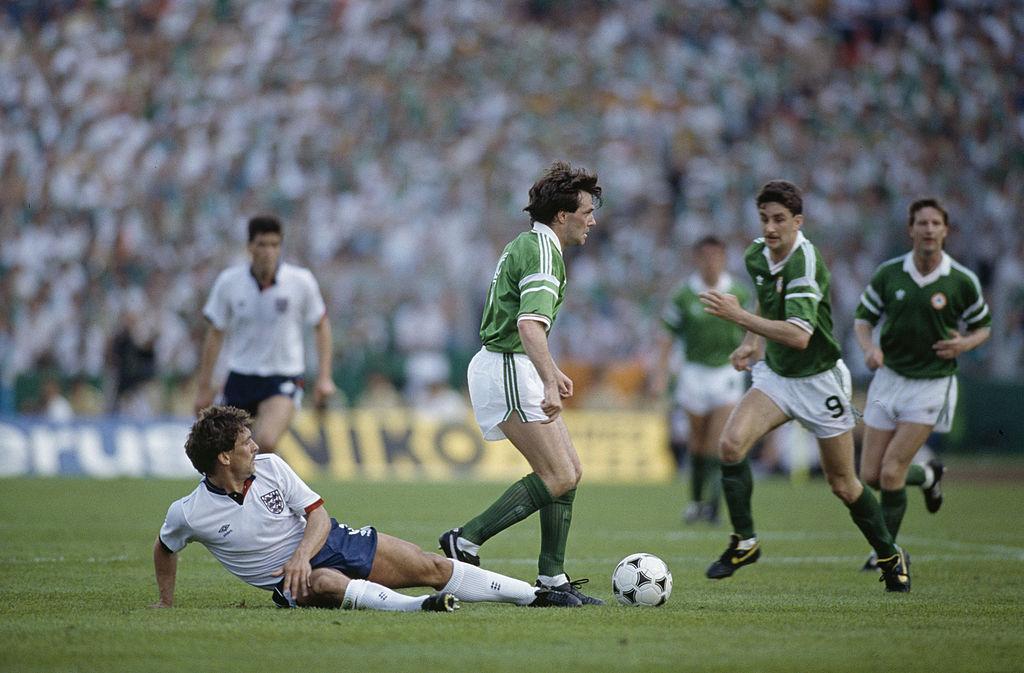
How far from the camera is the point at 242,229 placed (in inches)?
938

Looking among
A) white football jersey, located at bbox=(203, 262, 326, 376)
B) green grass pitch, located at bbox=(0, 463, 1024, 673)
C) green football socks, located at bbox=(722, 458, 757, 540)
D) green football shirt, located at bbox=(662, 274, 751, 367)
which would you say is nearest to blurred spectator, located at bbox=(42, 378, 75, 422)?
green grass pitch, located at bbox=(0, 463, 1024, 673)

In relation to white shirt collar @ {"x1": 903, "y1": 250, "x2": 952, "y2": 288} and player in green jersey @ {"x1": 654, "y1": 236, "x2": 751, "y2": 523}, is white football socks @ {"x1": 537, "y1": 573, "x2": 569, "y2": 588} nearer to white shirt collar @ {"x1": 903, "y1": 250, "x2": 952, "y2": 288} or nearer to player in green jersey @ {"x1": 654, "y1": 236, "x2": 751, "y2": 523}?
white shirt collar @ {"x1": 903, "y1": 250, "x2": 952, "y2": 288}

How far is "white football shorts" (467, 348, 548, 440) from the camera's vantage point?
22.9 ft

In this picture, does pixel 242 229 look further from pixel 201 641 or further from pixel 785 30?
pixel 201 641

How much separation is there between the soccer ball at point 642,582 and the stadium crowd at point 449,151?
14593 mm

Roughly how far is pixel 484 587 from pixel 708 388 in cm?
748

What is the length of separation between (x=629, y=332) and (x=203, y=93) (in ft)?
32.9

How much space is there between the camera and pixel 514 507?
23.0ft

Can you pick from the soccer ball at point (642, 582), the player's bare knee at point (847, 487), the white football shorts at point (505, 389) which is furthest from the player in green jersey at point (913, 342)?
the white football shorts at point (505, 389)

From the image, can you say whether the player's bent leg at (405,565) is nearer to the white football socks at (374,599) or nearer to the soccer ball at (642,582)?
the white football socks at (374,599)

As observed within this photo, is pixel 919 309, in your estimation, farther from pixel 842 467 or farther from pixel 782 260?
pixel 842 467

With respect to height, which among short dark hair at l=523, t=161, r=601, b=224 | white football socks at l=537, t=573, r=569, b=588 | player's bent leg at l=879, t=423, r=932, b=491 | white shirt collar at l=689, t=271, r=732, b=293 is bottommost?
white football socks at l=537, t=573, r=569, b=588

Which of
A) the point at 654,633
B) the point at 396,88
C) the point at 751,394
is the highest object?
the point at 396,88

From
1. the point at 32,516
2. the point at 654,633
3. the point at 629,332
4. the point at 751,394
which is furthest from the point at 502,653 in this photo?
the point at 629,332
